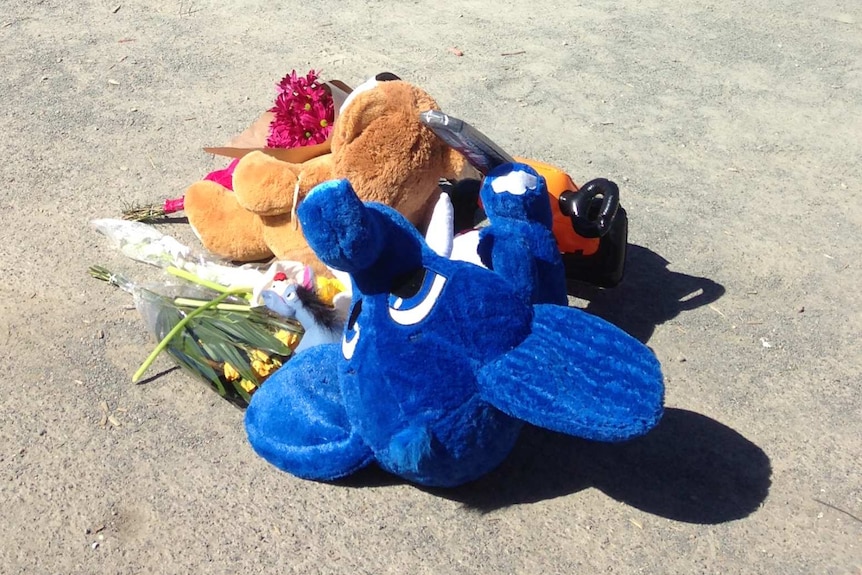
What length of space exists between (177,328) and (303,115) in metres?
0.87

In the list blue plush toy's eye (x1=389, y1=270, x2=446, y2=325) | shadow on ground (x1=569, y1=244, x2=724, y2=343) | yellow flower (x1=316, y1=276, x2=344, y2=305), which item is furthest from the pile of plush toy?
shadow on ground (x1=569, y1=244, x2=724, y2=343)

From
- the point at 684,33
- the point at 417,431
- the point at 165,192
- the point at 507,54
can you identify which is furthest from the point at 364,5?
the point at 417,431

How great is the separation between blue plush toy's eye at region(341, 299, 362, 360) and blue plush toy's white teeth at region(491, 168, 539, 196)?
49 cm

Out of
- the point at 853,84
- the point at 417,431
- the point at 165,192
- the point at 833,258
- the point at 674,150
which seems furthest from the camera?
the point at 853,84

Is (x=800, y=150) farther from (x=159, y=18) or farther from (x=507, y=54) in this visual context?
(x=159, y=18)

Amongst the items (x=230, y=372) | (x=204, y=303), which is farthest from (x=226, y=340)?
(x=204, y=303)

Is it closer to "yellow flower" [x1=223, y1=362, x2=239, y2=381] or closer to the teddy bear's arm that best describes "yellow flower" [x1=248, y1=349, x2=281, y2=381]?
"yellow flower" [x1=223, y1=362, x2=239, y2=381]

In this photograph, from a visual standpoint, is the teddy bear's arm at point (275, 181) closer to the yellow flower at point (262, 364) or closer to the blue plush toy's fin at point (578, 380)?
the yellow flower at point (262, 364)

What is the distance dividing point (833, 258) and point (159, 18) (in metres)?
3.94

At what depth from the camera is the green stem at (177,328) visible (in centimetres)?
281

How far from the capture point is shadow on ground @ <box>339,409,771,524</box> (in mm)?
2500

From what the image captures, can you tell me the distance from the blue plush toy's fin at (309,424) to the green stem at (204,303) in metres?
0.34

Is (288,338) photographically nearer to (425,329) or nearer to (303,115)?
(425,329)

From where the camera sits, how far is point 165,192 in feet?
12.4
